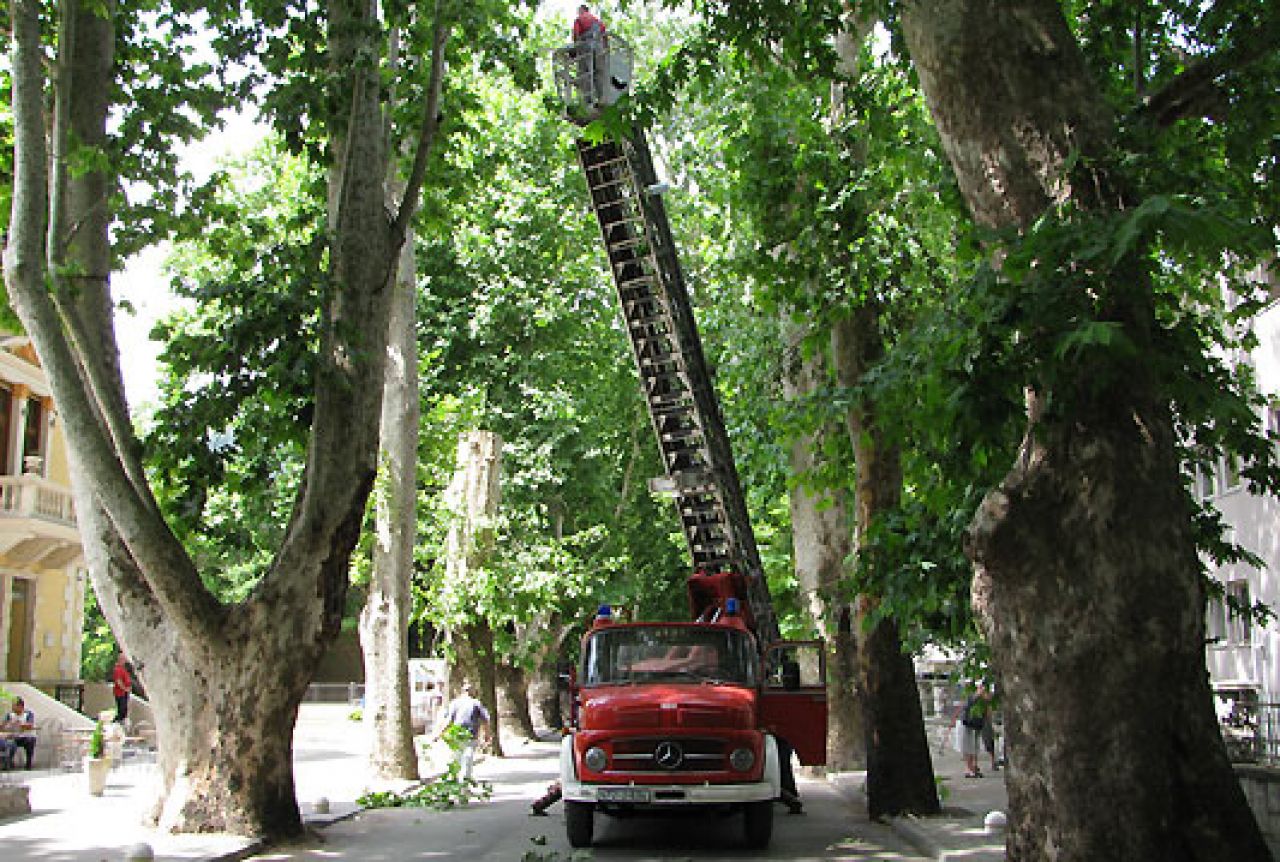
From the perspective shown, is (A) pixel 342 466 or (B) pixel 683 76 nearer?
(B) pixel 683 76

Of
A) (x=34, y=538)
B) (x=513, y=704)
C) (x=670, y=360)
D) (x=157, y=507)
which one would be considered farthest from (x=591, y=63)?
(x=513, y=704)

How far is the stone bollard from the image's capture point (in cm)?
1084

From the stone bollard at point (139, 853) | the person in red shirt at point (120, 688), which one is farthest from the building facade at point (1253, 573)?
the person in red shirt at point (120, 688)

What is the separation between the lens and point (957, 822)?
14.6 meters

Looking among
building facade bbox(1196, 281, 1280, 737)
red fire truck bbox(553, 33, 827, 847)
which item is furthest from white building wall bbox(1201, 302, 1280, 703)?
red fire truck bbox(553, 33, 827, 847)

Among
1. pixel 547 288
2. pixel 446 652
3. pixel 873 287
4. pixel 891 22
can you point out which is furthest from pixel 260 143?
pixel 891 22

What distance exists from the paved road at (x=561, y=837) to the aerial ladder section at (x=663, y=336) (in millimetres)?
3893

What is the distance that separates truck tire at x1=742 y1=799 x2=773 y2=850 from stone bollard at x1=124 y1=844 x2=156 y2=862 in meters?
5.63

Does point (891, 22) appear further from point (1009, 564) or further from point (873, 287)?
point (1009, 564)

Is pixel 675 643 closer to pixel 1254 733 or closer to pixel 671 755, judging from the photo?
pixel 671 755

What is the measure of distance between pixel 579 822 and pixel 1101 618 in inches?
302

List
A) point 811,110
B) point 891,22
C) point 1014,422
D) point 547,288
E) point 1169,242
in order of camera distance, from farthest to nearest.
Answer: point 547,288 < point 811,110 < point 891,22 < point 1014,422 < point 1169,242

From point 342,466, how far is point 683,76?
5.37 m

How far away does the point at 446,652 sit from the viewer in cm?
2850
